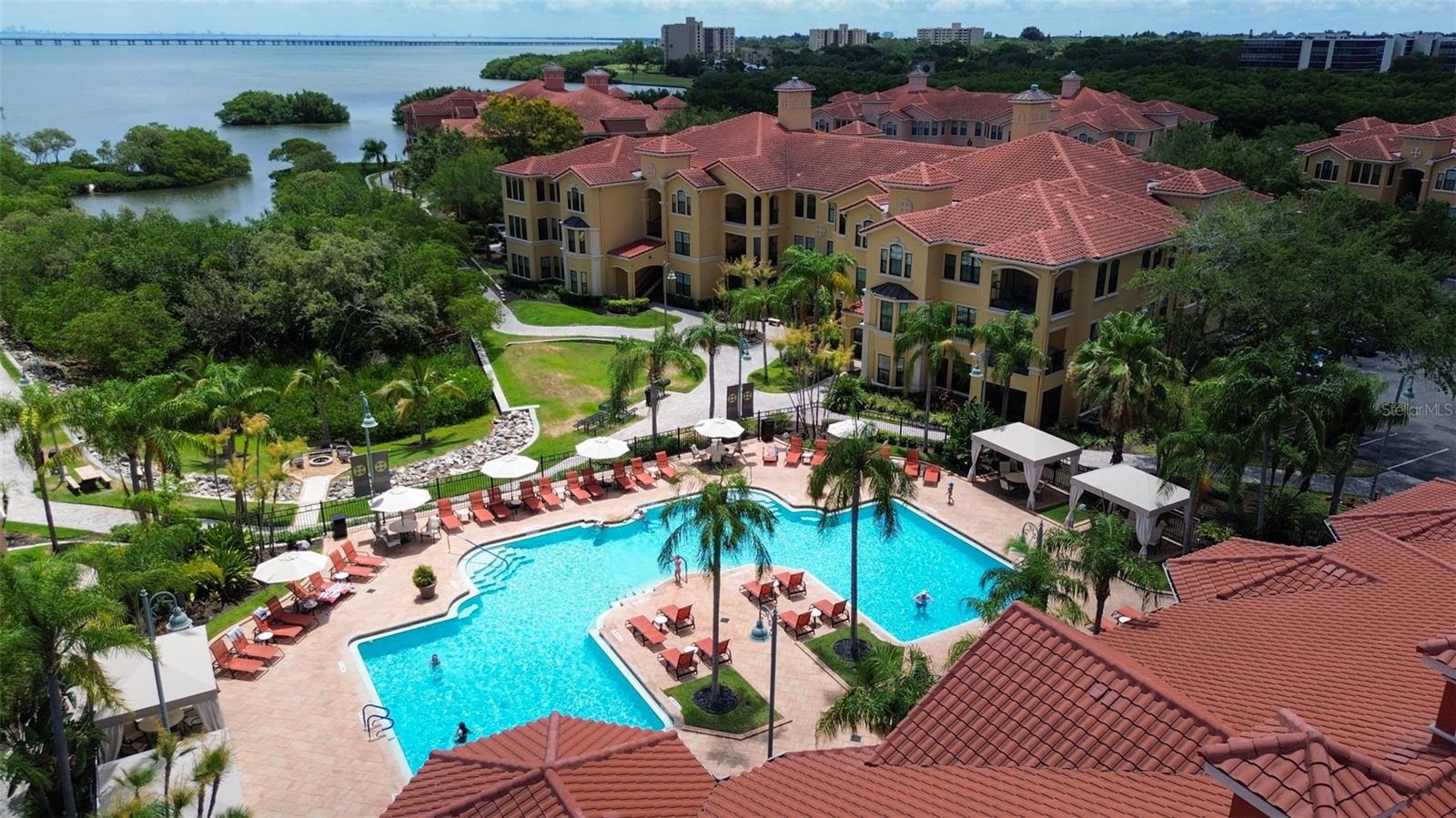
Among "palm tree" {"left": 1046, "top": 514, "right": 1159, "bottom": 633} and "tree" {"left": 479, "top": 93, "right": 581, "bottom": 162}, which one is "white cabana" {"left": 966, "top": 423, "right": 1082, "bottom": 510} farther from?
"tree" {"left": 479, "top": 93, "right": 581, "bottom": 162}

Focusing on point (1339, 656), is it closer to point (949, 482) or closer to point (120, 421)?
point (949, 482)

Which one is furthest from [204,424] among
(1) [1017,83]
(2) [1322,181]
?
(1) [1017,83]

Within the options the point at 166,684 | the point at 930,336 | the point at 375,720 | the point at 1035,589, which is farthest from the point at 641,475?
the point at 166,684

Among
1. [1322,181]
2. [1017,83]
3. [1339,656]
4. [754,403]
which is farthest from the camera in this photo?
[1017,83]

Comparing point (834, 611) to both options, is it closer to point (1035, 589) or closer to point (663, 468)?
point (1035, 589)

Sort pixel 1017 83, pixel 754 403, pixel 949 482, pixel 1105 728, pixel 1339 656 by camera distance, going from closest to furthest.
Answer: pixel 1105 728, pixel 1339 656, pixel 949 482, pixel 754 403, pixel 1017 83

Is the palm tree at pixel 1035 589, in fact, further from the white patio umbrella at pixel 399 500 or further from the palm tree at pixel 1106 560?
the white patio umbrella at pixel 399 500
